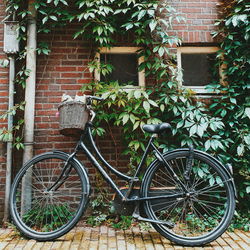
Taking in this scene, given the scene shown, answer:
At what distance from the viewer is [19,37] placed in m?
3.63

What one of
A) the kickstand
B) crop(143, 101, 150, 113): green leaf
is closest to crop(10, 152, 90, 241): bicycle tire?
the kickstand

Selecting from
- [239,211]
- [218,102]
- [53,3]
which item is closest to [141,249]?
[239,211]

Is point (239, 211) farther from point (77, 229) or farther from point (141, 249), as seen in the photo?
point (77, 229)

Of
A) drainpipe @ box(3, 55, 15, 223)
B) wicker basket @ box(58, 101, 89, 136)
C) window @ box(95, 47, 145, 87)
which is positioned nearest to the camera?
wicker basket @ box(58, 101, 89, 136)

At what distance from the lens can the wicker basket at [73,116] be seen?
306cm

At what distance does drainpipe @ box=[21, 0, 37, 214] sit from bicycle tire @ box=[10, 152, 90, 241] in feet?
0.04

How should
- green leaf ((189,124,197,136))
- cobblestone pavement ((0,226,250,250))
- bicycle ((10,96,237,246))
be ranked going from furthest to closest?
green leaf ((189,124,197,136)), bicycle ((10,96,237,246)), cobblestone pavement ((0,226,250,250))

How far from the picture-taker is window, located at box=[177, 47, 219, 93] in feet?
13.2

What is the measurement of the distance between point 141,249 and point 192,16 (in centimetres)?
301

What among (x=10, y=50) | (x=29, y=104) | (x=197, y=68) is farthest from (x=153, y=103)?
(x=10, y=50)

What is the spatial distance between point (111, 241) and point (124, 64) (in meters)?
2.25

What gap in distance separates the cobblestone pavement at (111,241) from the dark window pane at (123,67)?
191 cm

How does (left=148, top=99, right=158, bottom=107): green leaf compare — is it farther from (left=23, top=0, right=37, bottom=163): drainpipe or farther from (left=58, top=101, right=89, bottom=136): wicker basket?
(left=23, top=0, right=37, bottom=163): drainpipe

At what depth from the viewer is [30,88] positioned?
3.62 metres
